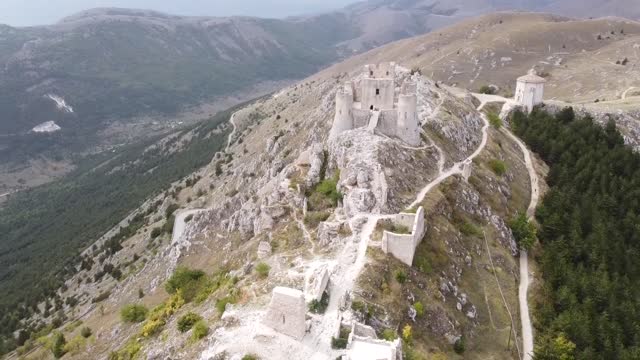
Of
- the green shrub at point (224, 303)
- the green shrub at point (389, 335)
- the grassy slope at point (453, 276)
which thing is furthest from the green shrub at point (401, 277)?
the green shrub at point (224, 303)

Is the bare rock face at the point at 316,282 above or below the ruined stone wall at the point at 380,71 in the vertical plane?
below

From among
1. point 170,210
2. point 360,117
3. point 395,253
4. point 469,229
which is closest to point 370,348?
point 395,253

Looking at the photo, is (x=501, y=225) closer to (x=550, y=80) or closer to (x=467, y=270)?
(x=467, y=270)

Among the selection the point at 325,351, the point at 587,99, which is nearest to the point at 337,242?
the point at 325,351

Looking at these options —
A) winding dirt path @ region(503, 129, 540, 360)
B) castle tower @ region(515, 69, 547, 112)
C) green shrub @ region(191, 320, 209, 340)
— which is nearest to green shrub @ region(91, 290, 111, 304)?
green shrub @ region(191, 320, 209, 340)

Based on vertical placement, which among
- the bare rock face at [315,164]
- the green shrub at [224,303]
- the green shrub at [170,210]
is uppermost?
the bare rock face at [315,164]

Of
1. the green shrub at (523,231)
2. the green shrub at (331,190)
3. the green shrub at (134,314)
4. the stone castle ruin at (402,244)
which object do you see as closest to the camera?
the stone castle ruin at (402,244)

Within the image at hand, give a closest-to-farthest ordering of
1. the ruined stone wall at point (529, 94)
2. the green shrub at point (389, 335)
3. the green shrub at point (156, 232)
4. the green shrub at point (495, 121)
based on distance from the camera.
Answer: the green shrub at point (389, 335), the green shrub at point (495, 121), the ruined stone wall at point (529, 94), the green shrub at point (156, 232)

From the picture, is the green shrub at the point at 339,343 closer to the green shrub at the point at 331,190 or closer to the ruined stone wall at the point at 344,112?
the green shrub at the point at 331,190
